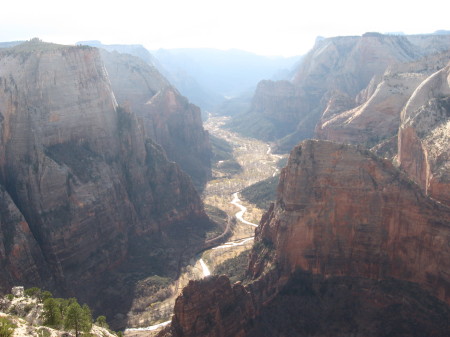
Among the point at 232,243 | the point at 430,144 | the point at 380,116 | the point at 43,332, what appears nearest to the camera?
the point at 43,332

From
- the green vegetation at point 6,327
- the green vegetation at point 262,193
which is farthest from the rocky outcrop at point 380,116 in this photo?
the green vegetation at point 6,327

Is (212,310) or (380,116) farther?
(380,116)

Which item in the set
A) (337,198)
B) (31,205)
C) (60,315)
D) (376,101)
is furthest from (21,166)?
(376,101)

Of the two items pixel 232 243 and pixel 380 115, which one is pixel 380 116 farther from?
pixel 232 243

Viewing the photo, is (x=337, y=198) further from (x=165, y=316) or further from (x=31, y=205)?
(x=31, y=205)

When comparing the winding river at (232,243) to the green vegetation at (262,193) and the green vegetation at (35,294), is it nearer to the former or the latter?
the green vegetation at (262,193)

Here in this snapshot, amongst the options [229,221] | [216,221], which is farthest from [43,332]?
[229,221]
